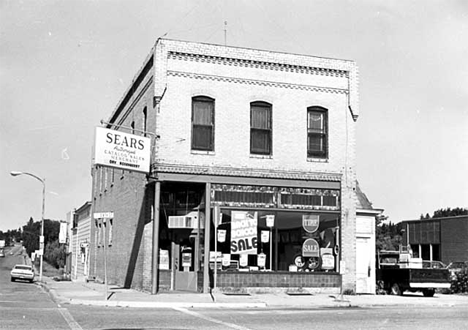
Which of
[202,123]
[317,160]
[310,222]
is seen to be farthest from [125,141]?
[310,222]

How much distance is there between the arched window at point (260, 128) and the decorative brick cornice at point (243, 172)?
2.94 feet

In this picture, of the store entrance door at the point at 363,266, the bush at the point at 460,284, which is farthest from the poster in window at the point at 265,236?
the bush at the point at 460,284

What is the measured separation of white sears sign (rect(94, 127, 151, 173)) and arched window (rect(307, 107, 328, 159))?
261 inches

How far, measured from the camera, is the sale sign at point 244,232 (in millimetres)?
24703

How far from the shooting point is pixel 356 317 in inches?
659

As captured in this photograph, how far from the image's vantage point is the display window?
2467cm

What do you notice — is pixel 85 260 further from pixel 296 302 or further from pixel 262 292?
pixel 296 302

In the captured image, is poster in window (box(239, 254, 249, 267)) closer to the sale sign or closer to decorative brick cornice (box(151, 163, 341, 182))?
the sale sign

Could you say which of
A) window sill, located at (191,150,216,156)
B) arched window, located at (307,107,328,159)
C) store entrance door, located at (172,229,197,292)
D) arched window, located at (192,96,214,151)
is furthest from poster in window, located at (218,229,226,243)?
arched window, located at (307,107,328,159)

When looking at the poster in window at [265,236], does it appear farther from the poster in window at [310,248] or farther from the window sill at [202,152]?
the window sill at [202,152]

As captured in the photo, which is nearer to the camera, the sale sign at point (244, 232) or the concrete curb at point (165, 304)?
the concrete curb at point (165, 304)

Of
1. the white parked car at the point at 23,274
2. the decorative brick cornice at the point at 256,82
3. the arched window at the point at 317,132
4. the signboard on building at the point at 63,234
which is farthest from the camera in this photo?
the signboard on building at the point at 63,234

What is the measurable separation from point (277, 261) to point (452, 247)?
124 ft

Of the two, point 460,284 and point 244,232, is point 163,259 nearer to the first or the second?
point 244,232
